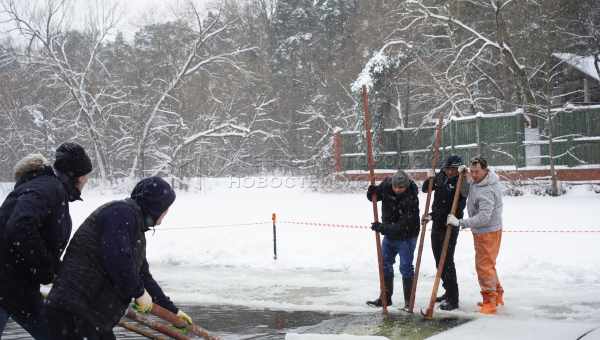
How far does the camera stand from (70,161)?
185 inches

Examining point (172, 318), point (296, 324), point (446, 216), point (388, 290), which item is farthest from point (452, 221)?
point (172, 318)

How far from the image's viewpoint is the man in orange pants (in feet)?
26.1

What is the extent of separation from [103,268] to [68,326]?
0.38 m

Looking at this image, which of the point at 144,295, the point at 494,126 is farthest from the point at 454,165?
the point at 494,126

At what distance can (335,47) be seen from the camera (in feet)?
147

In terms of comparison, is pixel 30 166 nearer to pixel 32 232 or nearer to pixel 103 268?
pixel 32 232

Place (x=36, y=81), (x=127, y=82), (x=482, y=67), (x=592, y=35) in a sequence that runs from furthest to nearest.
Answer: (x=127, y=82) < (x=36, y=81) < (x=482, y=67) < (x=592, y=35)

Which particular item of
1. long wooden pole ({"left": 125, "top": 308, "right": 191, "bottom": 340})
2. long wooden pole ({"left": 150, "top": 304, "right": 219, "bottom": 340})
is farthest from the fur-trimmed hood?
long wooden pole ({"left": 150, "top": 304, "right": 219, "bottom": 340})

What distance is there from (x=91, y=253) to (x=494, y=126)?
19.0m

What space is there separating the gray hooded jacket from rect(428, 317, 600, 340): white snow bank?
47.0 inches

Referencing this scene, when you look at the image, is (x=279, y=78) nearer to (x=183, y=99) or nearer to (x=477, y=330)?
(x=183, y=99)

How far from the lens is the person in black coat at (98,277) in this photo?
3.88m

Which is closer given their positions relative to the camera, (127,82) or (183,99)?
(183,99)

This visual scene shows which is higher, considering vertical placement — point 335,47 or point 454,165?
point 335,47
